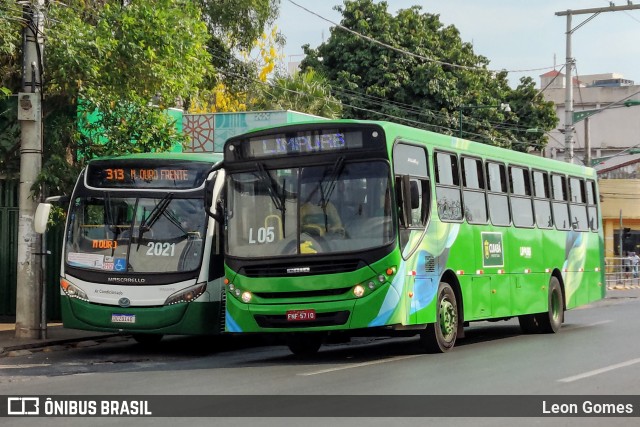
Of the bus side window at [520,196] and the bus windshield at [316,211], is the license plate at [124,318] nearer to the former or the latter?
the bus windshield at [316,211]

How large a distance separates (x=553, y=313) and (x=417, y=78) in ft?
101

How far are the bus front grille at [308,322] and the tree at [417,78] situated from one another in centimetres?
3425

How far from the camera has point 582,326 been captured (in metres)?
22.4

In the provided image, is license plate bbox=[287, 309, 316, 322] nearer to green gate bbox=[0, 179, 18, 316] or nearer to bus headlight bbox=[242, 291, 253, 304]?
bus headlight bbox=[242, 291, 253, 304]

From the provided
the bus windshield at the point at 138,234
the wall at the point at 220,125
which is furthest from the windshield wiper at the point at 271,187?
the wall at the point at 220,125

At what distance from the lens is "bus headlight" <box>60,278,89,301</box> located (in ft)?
56.0

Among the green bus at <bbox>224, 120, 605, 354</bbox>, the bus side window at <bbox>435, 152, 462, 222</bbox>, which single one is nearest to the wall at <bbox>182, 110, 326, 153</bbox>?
the bus side window at <bbox>435, 152, 462, 222</bbox>

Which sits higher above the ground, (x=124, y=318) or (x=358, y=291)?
(x=358, y=291)

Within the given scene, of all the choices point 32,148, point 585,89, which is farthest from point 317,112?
point 585,89

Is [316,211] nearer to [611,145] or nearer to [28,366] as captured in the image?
[28,366]

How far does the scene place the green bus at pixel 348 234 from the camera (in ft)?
48.0

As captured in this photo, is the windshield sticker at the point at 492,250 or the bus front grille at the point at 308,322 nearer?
the bus front grille at the point at 308,322

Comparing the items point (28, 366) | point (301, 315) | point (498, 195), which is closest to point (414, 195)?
point (301, 315)

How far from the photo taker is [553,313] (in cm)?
2097
